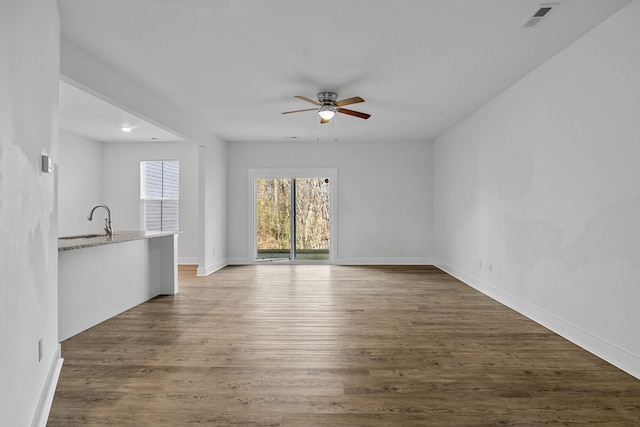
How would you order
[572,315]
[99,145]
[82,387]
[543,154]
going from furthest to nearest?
[99,145], [543,154], [572,315], [82,387]

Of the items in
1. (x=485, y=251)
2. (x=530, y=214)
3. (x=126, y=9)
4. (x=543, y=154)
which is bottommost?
(x=485, y=251)

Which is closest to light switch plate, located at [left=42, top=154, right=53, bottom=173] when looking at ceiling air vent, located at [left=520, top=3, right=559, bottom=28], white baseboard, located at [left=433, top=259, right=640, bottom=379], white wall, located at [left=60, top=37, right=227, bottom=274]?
white wall, located at [left=60, top=37, right=227, bottom=274]

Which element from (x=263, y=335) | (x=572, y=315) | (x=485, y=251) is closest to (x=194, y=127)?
(x=263, y=335)

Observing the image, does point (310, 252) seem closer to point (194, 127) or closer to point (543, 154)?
point (194, 127)

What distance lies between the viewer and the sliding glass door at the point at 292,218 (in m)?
7.88

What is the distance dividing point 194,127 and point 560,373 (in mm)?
5674

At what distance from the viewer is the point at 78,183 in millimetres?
7387

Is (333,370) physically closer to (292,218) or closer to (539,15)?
(539,15)

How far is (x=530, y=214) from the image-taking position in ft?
12.9

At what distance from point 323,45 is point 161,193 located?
20.0 ft

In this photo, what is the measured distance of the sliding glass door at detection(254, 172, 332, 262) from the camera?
7.88 meters

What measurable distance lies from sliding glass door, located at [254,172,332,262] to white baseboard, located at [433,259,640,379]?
3.67 meters

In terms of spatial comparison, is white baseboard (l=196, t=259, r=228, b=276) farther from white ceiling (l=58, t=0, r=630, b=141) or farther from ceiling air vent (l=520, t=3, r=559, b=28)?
ceiling air vent (l=520, t=3, r=559, b=28)

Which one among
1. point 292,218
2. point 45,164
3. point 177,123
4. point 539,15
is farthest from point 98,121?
point 539,15
